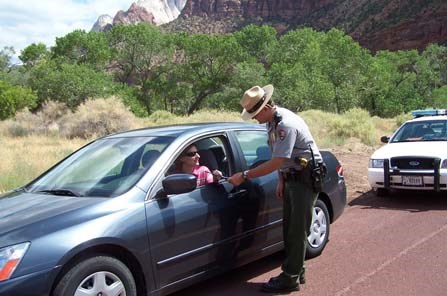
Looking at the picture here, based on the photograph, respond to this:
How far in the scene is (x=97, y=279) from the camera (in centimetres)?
372

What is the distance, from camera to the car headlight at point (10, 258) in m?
3.35

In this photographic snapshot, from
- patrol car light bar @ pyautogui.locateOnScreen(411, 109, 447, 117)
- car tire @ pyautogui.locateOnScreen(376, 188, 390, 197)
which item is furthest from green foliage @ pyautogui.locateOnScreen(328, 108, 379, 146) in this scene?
car tire @ pyautogui.locateOnScreen(376, 188, 390, 197)

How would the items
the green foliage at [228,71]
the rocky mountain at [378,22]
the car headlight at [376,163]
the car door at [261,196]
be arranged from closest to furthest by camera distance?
the car door at [261,196]
the car headlight at [376,163]
the green foliage at [228,71]
the rocky mountain at [378,22]

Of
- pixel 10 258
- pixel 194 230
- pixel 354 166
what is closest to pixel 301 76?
pixel 354 166

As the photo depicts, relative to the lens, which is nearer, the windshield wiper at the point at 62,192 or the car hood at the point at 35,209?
the car hood at the point at 35,209

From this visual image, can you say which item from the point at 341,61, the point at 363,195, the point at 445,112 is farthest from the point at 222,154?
the point at 341,61

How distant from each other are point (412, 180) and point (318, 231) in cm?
351

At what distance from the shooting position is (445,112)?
11.2m

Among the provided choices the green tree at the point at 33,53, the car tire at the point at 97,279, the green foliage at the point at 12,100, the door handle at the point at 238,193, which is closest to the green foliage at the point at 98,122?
the green foliage at the point at 12,100

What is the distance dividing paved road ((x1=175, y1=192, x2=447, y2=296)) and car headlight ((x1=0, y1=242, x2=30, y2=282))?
182 cm

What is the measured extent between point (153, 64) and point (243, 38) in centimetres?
958

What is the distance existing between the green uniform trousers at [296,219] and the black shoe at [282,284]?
0.18ft

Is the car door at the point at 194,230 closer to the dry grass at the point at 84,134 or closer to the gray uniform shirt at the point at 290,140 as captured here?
the gray uniform shirt at the point at 290,140

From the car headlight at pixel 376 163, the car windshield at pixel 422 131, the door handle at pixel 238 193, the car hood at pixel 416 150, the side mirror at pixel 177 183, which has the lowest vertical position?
the car headlight at pixel 376 163
